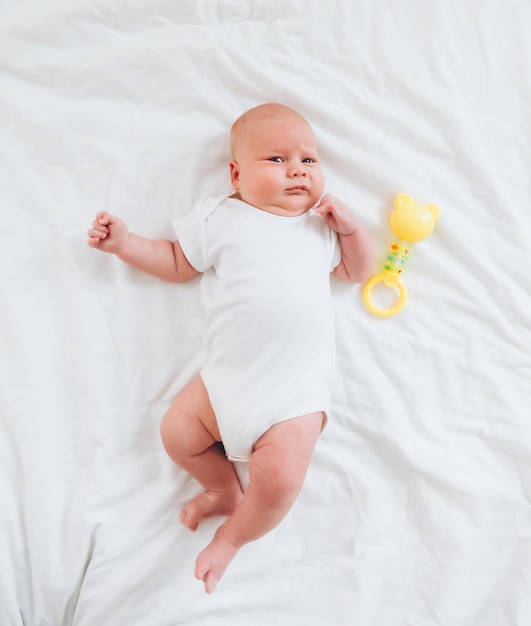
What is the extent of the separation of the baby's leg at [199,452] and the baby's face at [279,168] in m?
0.41

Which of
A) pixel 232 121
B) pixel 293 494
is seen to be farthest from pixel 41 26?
pixel 293 494

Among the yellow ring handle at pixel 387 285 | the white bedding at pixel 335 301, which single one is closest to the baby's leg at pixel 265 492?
the white bedding at pixel 335 301

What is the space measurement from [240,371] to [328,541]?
43 cm

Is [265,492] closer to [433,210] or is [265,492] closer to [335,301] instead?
[335,301]

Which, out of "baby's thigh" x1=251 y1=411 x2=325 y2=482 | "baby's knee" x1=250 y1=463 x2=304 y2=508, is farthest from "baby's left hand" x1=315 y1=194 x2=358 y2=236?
"baby's knee" x1=250 y1=463 x2=304 y2=508

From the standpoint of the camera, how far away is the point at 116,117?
132 centimetres

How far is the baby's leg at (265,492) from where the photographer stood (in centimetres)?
115

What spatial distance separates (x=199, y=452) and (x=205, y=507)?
119 millimetres

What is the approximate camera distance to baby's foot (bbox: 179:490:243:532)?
1.24 meters

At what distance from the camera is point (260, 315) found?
1.20 m

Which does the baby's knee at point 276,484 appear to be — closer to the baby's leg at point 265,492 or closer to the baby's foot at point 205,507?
the baby's leg at point 265,492

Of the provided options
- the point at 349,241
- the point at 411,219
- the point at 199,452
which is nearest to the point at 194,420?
the point at 199,452

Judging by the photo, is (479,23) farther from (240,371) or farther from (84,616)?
(84,616)

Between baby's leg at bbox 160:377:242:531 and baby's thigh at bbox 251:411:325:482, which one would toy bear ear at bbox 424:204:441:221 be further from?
baby's leg at bbox 160:377:242:531
